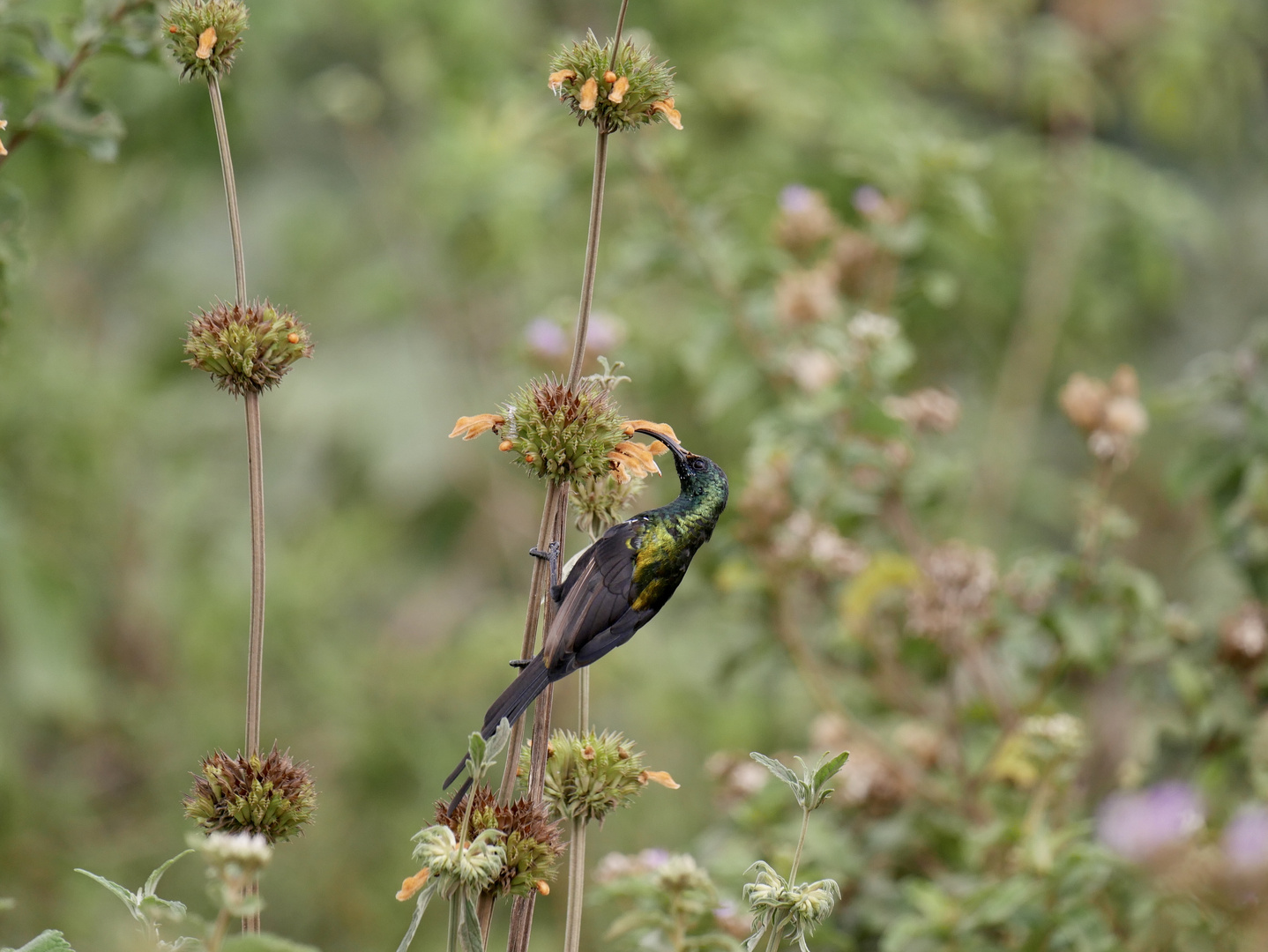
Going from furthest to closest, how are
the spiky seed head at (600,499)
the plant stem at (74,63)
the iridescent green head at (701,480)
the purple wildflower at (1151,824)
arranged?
the plant stem at (74,63) < the iridescent green head at (701,480) < the purple wildflower at (1151,824) < the spiky seed head at (600,499)

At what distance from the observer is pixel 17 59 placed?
1.55m

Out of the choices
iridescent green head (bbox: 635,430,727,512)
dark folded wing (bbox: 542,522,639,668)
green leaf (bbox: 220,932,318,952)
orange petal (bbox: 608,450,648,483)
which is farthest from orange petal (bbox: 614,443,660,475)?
green leaf (bbox: 220,932,318,952)

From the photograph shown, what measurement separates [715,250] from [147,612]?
285cm

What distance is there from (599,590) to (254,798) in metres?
0.38

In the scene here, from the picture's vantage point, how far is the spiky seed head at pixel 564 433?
92 cm

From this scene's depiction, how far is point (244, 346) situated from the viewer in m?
0.91

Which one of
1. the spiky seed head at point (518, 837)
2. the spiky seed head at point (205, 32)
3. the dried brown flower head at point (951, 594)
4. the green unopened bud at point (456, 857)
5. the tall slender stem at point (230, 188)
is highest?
the dried brown flower head at point (951, 594)

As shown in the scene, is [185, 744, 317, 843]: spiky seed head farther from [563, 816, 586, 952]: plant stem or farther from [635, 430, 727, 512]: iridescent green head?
[635, 430, 727, 512]: iridescent green head

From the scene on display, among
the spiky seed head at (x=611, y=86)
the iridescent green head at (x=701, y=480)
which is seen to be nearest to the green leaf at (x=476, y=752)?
the spiky seed head at (x=611, y=86)

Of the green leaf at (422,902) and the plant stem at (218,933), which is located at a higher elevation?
the green leaf at (422,902)

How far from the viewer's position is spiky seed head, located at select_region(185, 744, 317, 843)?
884mm

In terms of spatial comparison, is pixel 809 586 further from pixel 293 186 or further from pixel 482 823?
pixel 293 186

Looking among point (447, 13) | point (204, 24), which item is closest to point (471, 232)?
point (447, 13)

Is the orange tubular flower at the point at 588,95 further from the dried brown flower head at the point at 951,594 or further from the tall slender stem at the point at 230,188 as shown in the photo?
the dried brown flower head at the point at 951,594
